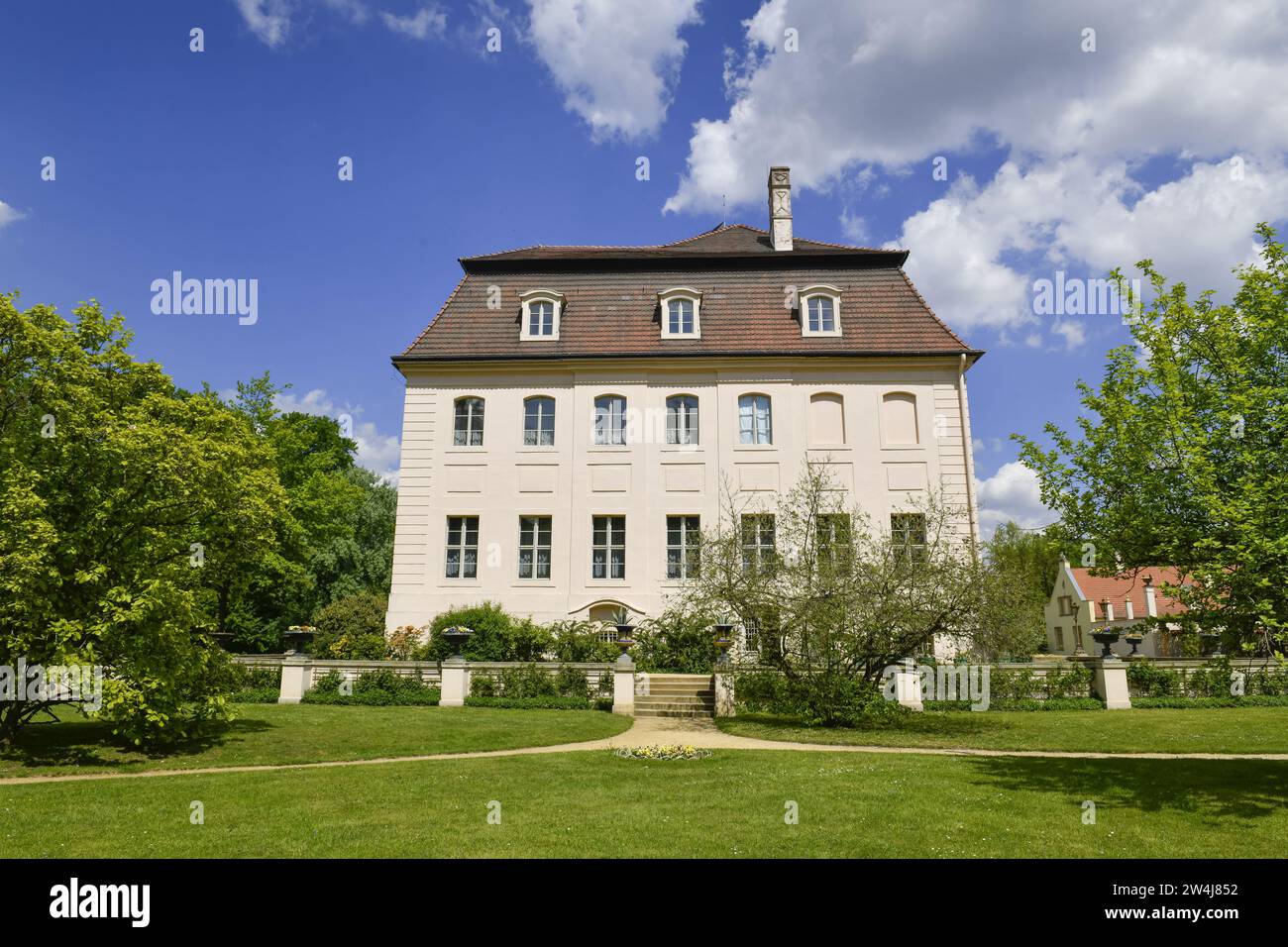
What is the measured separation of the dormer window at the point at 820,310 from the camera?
2600cm

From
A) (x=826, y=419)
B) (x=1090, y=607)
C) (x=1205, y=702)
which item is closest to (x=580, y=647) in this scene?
(x=826, y=419)

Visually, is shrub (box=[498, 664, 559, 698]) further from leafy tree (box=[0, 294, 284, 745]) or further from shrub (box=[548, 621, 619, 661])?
leafy tree (box=[0, 294, 284, 745])

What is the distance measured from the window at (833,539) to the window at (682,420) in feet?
27.8

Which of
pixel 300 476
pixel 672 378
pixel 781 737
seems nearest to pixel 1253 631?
pixel 781 737

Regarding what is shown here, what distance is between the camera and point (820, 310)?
26312 mm

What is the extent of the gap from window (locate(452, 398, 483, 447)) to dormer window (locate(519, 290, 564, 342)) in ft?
9.51

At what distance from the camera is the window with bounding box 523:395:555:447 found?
25.8 metres

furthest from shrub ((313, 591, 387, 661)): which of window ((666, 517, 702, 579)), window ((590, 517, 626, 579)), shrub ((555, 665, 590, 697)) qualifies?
window ((666, 517, 702, 579))

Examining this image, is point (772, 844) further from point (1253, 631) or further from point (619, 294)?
point (619, 294)

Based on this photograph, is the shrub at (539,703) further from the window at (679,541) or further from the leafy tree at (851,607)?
the window at (679,541)

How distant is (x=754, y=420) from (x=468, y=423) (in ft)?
32.0

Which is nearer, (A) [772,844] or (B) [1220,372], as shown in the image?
(A) [772,844]

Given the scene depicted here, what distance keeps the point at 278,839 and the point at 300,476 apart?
1159 inches

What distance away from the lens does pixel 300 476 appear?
110ft
